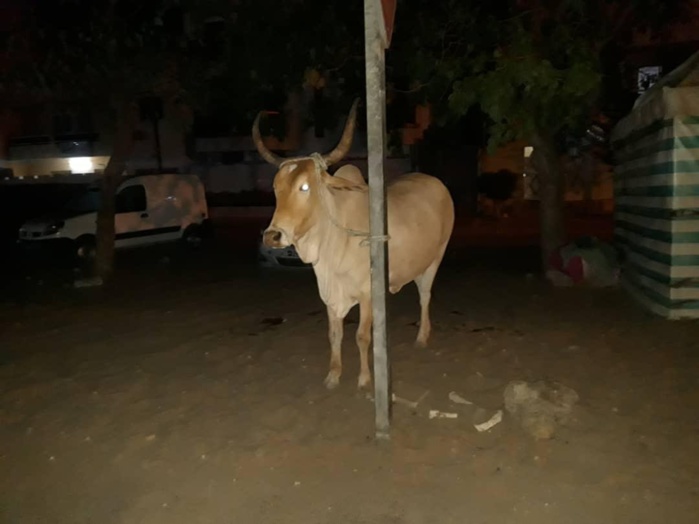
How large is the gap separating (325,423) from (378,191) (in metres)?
1.93

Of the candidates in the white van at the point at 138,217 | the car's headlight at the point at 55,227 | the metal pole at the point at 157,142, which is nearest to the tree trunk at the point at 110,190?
the white van at the point at 138,217

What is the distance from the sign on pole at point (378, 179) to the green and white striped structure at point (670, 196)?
14.3 ft

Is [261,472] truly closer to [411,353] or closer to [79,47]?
[411,353]

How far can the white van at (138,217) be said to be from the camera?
14828 mm

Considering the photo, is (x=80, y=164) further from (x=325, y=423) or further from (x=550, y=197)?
(x=325, y=423)

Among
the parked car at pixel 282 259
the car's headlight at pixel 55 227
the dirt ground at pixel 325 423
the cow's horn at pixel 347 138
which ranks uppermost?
the cow's horn at pixel 347 138

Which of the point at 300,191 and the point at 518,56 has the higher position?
the point at 518,56

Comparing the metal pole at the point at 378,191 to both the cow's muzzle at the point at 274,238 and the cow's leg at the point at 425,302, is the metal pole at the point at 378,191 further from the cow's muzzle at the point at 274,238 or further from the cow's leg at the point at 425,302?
the cow's leg at the point at 425,302

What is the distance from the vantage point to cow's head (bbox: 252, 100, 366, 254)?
5.32 meters

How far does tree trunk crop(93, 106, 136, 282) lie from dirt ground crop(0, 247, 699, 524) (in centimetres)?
275

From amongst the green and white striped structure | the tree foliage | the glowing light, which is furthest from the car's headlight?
the glowing light

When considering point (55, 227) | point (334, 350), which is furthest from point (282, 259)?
point (334, 350)

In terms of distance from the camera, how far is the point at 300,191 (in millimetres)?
5484

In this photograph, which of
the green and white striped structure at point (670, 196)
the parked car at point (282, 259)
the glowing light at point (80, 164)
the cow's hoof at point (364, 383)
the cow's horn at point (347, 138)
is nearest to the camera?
the cow's horn at point (347, 138)
